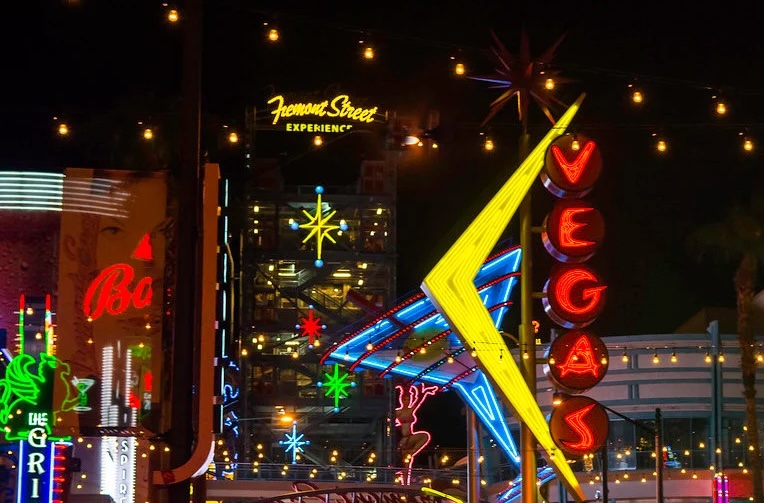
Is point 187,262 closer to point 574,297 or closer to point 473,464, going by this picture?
point 574,297

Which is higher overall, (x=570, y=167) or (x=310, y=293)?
(x=310, y=293)

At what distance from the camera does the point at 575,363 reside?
Answer: 2170cm

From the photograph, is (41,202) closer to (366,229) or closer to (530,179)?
(530,179)

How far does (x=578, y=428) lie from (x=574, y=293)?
260 cm

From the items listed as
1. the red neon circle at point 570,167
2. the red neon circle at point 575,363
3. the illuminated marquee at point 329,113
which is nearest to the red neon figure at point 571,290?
the red neon circle at point 575,363

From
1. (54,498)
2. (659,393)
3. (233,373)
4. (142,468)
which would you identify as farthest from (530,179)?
(233,373)

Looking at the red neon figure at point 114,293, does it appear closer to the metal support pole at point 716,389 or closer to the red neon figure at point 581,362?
the red neon figure at point 581,362

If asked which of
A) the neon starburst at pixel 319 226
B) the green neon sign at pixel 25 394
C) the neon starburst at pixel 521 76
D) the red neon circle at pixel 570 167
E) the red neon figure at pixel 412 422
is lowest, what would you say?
the red neon figure at pixel 412 422

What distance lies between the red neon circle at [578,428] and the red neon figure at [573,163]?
4351 millimetres

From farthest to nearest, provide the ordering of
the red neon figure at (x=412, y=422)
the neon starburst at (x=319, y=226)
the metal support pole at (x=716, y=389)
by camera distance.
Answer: the neon starburst at (x=319, y=226), the red neon figure at (x=412, y=422), the metal support pole at (x=716, y=389)

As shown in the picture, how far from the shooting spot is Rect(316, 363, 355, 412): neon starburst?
216 ft

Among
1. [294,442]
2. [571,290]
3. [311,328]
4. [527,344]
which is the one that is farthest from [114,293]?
[294,442]

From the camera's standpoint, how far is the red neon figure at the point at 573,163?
22.4 metres

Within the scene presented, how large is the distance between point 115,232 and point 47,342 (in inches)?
81.7
